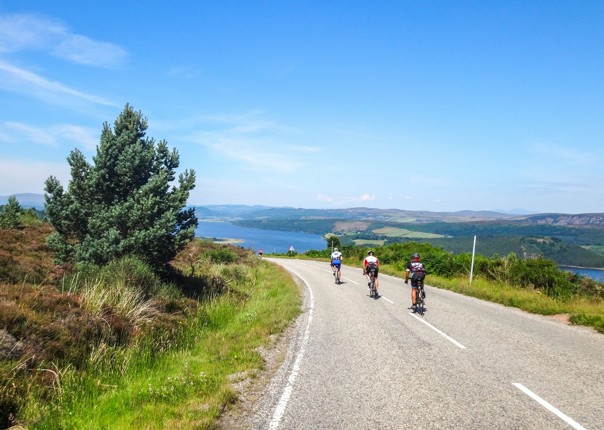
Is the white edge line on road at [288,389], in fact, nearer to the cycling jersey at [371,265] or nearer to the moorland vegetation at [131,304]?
the moorland vegetation at [131,304]

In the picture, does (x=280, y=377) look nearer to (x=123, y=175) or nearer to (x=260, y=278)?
(x=123, y=175)

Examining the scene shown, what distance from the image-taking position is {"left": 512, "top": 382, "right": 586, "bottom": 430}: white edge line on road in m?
4.92

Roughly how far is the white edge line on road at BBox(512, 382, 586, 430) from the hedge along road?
0.01 meters

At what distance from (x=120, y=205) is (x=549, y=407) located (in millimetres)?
14172

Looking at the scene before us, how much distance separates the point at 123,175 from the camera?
49.8 ft

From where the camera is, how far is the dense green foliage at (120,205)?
14.1m

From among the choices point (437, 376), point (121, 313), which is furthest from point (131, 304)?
point (437, 376)

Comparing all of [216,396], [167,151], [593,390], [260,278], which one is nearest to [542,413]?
[593,390]

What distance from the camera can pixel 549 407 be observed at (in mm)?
5457

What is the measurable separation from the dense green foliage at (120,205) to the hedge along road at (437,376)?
6.50 meters

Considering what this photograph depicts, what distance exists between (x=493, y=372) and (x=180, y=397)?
547 centimetres

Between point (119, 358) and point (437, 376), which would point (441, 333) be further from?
point (119, 358)

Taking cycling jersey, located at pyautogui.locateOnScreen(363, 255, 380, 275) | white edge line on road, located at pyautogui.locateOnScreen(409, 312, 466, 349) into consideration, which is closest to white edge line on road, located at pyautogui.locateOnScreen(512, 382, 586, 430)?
white edge line on road, located at pyautogui.locateOnScreen(409, 312, 466, 349)

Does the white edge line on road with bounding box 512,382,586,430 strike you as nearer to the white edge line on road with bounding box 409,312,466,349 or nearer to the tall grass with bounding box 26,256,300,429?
the white edge line on road with bounding box 409,312,466,349
